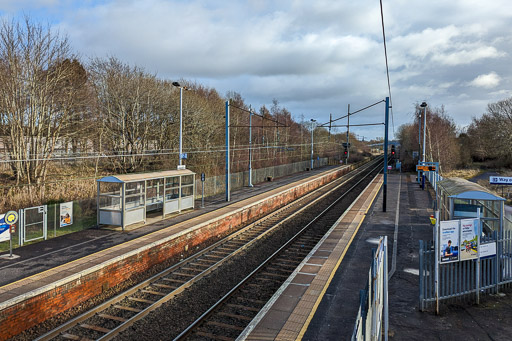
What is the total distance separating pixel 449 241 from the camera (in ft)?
26.7

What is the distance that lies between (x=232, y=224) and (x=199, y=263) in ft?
18.7

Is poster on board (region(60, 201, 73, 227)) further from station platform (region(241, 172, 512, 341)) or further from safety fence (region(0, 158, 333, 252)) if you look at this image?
station platform (region(241, 172, 512, 341))

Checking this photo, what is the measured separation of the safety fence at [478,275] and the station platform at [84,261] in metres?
8.24

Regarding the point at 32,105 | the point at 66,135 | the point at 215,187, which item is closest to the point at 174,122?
the point at 215,187

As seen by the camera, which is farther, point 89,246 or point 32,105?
point 32,105

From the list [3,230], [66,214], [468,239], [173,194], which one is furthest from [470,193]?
[3,230]

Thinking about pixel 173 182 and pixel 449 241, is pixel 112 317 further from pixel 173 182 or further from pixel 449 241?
pixel 173 182

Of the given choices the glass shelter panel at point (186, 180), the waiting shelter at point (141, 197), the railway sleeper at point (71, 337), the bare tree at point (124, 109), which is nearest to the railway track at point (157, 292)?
the railway sleeper at point (71, 337)

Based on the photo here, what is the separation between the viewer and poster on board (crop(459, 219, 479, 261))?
8273mm

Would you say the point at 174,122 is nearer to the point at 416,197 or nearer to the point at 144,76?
the point at 144,76

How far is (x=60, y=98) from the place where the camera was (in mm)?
21875

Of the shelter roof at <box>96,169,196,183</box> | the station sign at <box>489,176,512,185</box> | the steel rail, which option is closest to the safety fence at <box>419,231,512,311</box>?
the steel rail

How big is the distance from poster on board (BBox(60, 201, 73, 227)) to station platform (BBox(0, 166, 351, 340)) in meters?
0.58

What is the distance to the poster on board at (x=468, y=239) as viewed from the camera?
8.27 m
